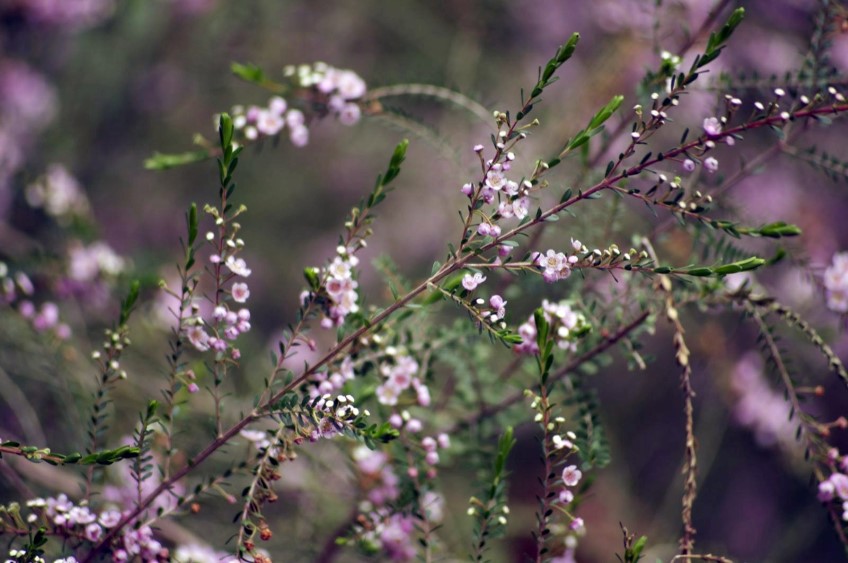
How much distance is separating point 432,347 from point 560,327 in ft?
1.38

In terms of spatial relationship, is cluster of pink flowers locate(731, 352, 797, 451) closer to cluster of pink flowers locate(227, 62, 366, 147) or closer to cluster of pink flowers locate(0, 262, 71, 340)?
cluster of pink flowers locate(227, 62, 366, 147)

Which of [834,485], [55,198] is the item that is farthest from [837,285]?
[55,198]

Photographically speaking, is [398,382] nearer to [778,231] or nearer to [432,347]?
[432,347]

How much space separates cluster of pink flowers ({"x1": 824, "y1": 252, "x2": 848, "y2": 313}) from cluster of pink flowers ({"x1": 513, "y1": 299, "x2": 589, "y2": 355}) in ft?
1.89

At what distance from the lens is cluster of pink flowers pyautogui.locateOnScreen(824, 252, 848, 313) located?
1.54m

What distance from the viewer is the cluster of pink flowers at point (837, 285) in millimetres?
1545

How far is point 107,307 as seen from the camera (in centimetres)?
269

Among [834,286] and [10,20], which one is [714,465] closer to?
[834,286]

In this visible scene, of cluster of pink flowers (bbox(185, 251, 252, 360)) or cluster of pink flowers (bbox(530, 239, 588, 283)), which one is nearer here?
cluster of pink flowers (bbox(530, 239, 588, 283))

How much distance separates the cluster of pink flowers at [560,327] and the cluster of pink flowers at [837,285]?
58cm

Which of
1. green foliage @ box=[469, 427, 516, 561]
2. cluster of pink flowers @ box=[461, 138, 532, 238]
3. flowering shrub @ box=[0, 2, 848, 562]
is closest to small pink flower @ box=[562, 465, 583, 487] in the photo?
flowering shrub @ box=[0, 2, 848, 562]

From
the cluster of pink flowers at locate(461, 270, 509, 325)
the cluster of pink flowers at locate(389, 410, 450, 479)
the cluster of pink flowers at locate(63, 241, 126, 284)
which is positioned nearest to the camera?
the cluster of pink flowers at locate(461, 270, 509, 325)

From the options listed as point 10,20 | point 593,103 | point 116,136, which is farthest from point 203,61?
point 593,103

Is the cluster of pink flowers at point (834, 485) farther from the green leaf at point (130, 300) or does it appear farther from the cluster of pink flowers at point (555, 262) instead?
the green leaf at point (130, 300)
